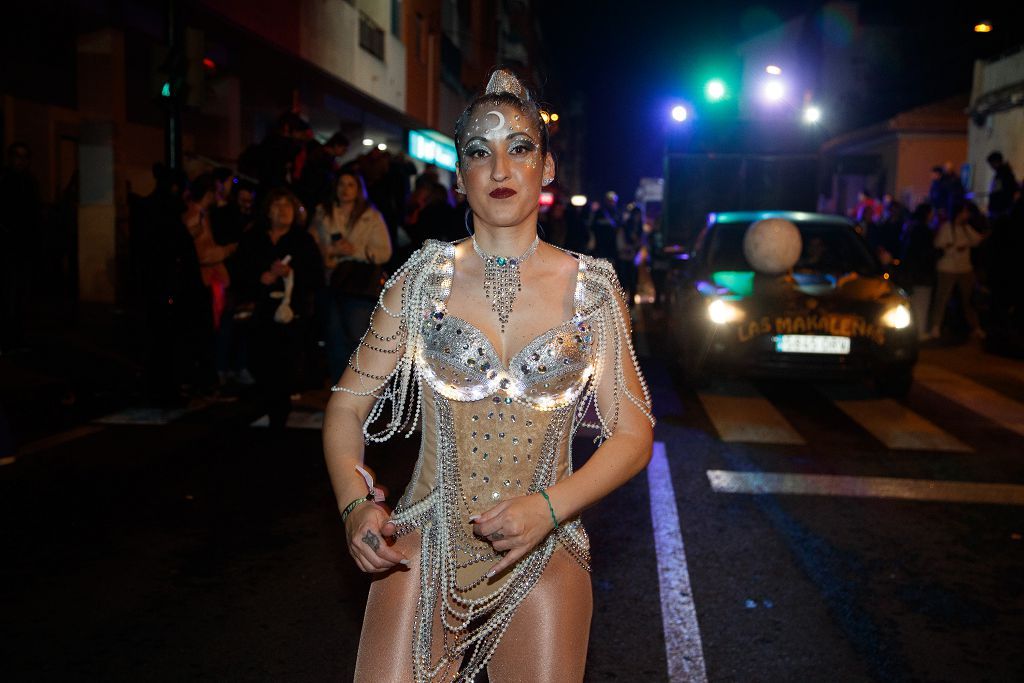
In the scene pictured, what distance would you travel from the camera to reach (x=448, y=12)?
36188 mm

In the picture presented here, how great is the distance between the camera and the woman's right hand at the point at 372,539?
2186 millimetres

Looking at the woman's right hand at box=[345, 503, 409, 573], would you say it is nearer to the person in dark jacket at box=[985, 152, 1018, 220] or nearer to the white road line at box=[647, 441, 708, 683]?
the white road line at box=[647, 441, 708, 683]

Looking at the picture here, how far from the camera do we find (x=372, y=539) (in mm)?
2191

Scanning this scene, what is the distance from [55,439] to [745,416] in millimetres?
5695

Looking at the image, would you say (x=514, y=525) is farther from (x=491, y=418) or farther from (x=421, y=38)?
(x=421, y=38)

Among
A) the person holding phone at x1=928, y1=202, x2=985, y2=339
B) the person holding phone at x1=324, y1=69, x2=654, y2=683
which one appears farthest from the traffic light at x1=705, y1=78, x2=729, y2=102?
the person holding phone at x1=324, y1=69, x2=654, y2=683

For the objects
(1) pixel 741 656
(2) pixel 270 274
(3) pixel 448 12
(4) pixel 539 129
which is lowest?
(1) pixel 741 656

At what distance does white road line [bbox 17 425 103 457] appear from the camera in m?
7.71

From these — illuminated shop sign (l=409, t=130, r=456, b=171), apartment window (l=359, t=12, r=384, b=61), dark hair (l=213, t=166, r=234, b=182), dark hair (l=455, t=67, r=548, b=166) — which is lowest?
dark hair (l=455, t=67, r=548, b=166)

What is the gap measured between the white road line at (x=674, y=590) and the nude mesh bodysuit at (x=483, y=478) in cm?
117

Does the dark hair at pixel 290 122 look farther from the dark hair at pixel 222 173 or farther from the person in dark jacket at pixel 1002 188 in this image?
the person in dark jacket at pixel 1002 188

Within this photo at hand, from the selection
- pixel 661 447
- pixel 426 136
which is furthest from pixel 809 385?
pixel 426 136

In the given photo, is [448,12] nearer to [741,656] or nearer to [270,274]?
[270,274]

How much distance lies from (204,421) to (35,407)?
1.41 meters
